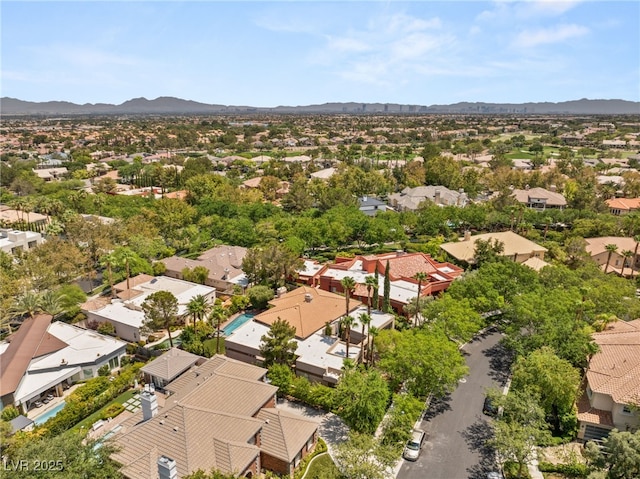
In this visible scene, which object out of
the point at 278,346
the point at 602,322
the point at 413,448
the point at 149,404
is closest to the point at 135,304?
the point at 278,346

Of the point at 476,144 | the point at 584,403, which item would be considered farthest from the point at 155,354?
the point at 476,144

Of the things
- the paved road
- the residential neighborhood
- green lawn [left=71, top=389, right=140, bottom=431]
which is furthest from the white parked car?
green lawn [left=71, top=389, right=140, bottom=431]

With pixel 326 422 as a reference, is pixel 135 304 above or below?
above

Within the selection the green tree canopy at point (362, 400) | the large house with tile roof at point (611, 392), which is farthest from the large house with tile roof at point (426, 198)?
the green tree canopy at point (362, 400)

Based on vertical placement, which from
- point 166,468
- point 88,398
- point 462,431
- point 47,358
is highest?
point 166,468

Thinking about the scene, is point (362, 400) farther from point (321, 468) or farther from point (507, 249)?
point (507, 249)

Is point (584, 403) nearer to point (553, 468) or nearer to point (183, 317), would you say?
point (553, 468)
